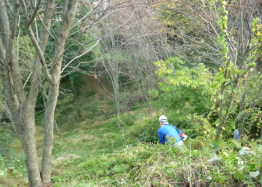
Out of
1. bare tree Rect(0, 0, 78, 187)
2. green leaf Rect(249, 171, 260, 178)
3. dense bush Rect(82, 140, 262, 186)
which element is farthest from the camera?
bare tree Rect(0, 0, 78, 187)

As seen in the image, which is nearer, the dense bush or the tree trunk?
the dense bush

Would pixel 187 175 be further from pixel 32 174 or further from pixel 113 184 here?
pixel 32 174

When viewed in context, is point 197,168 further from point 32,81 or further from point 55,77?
point 32,81

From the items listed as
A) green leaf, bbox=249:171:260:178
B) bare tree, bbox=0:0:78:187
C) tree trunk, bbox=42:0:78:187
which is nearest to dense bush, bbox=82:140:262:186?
green leaf, bbox=249:171:260:178

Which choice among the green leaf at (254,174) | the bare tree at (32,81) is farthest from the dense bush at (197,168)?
the bare tree at (32,81)

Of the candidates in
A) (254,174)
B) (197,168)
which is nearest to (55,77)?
(197,168)

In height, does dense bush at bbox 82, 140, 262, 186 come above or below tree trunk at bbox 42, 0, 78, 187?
below

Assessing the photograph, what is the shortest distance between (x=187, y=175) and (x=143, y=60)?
30.4 feet

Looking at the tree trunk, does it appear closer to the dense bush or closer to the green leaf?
the dense bush

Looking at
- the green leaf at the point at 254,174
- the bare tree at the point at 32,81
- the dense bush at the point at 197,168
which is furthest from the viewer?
the bare tree at the point at 32,81

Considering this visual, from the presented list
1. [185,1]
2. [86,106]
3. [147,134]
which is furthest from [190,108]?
[86,106]

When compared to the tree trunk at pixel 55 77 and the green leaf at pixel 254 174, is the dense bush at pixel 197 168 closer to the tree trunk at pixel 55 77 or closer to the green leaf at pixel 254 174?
the green leaf at pixel 254 174

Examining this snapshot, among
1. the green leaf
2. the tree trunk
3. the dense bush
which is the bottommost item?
the dense bush

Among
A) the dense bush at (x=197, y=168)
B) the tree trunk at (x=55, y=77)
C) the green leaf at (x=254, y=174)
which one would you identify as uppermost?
the tree trunk at (x=55, y=77)
